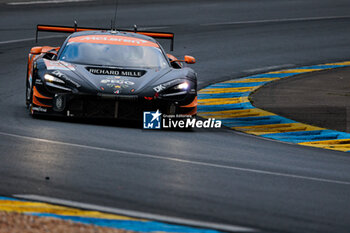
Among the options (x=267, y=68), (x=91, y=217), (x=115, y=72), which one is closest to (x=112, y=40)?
(x=115, y=72)

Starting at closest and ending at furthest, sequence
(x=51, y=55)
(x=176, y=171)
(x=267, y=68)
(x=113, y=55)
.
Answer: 1. (x=176, y=171)
2. (x=113, y=55)
3. (x=51, y=55)
4. (x=267, y=68)

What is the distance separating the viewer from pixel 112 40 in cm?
1212

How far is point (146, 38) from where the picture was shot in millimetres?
12680

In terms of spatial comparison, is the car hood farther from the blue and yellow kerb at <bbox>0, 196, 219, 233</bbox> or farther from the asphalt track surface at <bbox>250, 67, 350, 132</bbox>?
the blue and yellow kerb at <bbox>0, 196, 219, 233</bbox>

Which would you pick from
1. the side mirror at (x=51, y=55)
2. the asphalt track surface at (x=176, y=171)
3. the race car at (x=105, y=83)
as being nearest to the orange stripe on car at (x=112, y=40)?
the race car at (x=105, y=83)

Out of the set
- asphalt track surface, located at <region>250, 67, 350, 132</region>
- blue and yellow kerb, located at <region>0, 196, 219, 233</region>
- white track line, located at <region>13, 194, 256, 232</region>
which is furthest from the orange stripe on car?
blue and yellow kerb, located at <region>0, 196, 219, 233</region>

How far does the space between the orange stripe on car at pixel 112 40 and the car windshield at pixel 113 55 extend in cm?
11

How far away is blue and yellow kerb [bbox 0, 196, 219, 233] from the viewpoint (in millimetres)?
5887

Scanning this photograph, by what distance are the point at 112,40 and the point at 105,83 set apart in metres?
1.81

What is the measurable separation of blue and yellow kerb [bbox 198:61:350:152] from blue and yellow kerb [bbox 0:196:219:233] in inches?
196

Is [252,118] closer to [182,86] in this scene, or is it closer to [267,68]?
[182,86]

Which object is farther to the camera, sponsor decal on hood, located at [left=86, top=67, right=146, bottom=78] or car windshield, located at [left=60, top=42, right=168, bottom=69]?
car windshield, located at [left=60, top=42, right=168, bottom=69]

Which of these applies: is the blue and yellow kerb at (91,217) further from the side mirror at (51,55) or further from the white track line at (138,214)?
the side mirror at (51,55)

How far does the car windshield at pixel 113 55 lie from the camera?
1145cm
